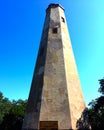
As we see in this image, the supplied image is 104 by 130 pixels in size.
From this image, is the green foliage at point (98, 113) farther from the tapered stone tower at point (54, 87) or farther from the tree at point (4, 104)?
the tree at point (4, 104)

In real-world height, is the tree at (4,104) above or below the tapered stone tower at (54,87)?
above

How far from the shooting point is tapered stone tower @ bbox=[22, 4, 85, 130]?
11.7 meters

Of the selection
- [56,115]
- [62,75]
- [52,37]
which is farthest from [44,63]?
[56,115]

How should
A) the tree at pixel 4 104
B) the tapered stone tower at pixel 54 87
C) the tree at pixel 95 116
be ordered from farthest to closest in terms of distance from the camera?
the tree at pixel 4 104
the tree at pixel 95 116
the tapered stone tower at pixel 54 87

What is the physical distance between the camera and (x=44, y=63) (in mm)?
14406

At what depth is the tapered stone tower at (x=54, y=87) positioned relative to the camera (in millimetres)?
11719

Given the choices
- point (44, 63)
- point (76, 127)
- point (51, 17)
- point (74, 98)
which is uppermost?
point (51, 17)

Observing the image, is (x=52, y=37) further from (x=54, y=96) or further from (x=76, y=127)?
(x=76, y=127)

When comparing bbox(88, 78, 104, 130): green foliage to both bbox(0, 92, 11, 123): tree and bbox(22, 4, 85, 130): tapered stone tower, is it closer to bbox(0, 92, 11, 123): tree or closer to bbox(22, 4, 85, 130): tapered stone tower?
bbox(22, 4, 85, 130): tapered stone tower

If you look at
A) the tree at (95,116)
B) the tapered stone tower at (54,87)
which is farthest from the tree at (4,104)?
the tree at (95,116)

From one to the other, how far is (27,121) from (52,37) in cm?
787

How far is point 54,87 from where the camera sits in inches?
511

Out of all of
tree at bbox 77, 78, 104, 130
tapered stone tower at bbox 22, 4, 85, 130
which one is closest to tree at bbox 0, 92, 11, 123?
tapered stone tower at bbox 22, 4, 85, 130

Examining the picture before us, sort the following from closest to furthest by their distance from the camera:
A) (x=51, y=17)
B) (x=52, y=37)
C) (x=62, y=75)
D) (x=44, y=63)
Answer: (x=62, y=75), (x=44, y=63), (x=52, y=37), (x=51, y=17)
